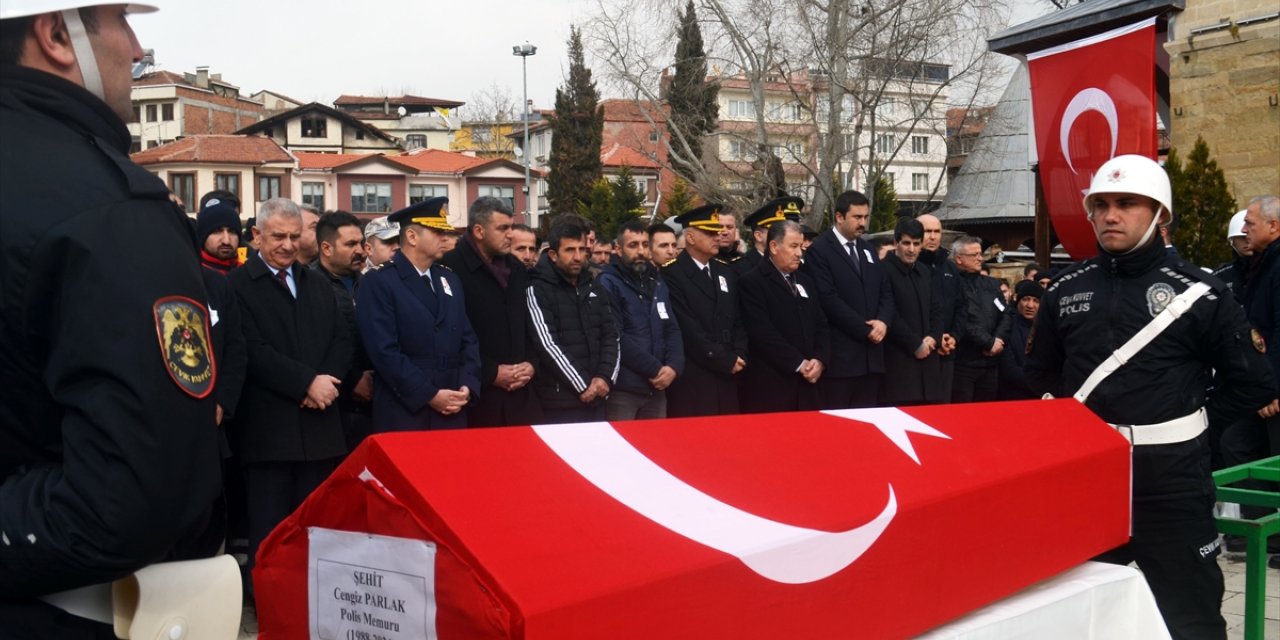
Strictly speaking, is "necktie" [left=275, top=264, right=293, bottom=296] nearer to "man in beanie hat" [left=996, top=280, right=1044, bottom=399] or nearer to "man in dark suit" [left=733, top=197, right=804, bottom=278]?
"man in dark suit" [left=733, top=197, right=804, bottom=278]

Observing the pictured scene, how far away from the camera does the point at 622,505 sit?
2076 mm

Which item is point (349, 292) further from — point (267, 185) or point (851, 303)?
point (267, 185)

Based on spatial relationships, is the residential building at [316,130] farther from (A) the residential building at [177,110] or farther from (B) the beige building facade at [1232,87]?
(B) the beige building facade at [1232,87]

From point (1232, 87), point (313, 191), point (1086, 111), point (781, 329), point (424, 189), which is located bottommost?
point (781, 329)

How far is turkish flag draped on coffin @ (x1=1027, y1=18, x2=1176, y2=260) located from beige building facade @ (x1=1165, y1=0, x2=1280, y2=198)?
12.9 ft

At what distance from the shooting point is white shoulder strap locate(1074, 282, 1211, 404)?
13.8 feet

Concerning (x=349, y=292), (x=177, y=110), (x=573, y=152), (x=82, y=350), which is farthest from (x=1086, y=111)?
(x=177, y=110)

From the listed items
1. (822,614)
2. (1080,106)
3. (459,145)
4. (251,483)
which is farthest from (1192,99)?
(459,145)

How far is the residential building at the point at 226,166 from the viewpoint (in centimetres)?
6975

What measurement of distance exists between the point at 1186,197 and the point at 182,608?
1517cm

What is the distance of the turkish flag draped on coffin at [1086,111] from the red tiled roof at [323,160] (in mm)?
64241

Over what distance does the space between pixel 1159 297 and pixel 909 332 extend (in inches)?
180

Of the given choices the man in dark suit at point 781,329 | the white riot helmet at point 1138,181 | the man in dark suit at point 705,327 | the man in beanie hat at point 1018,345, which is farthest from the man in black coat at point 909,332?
the white riot helmet at point 1138,181

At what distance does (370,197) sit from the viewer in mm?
75438
